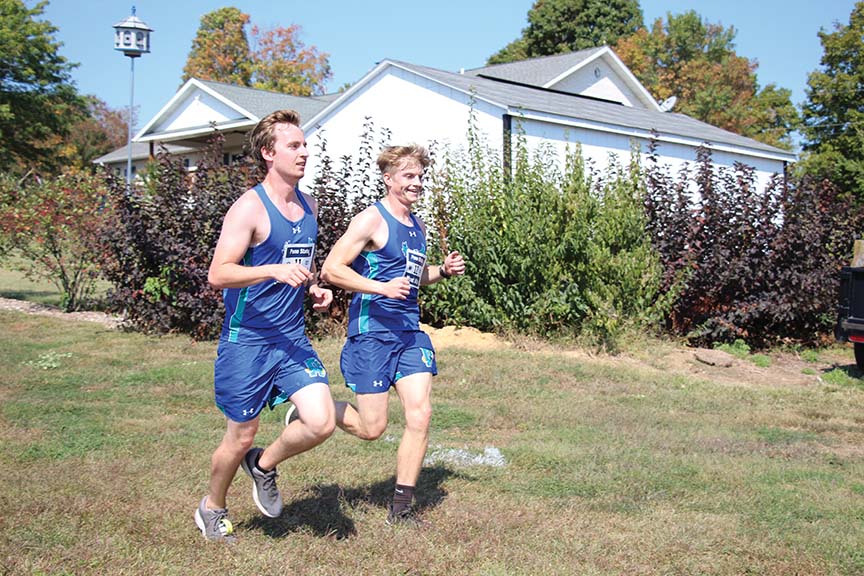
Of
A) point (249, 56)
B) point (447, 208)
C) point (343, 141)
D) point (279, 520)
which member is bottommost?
point (279, 520)

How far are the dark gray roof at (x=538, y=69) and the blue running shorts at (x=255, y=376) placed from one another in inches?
849

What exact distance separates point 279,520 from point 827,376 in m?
8.21

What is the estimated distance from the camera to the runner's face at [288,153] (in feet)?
15.5

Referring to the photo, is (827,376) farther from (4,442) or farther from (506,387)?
(4,442)

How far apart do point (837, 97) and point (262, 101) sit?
57.7 ft

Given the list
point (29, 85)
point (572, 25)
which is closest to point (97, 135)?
point (572, 25)

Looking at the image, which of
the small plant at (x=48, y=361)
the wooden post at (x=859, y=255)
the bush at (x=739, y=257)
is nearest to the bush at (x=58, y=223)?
the small plant at (x=48, y=361)

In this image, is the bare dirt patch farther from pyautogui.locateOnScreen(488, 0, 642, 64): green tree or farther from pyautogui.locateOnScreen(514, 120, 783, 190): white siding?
pyautogui.locateOnScreen(488, 0, 642, 64): green tree

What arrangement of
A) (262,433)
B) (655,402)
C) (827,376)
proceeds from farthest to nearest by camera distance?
(827,376)
(655,402)
(262,433)

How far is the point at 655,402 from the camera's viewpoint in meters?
9.17

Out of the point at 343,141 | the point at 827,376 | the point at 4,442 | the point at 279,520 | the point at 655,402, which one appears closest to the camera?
the point at 279,520

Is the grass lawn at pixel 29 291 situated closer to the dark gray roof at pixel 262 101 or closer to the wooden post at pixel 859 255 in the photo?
the dark gray roof at pixel 262 101

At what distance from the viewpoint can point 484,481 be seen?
20.2 feet

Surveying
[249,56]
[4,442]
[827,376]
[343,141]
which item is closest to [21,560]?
[4,442]
